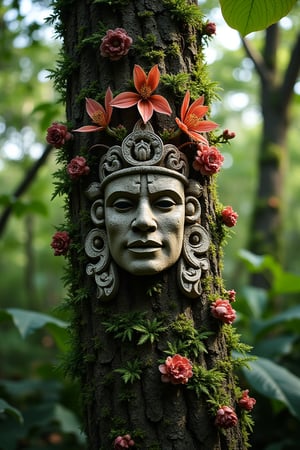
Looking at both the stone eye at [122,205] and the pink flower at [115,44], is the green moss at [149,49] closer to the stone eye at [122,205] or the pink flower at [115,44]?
the pink flower at [115,44]

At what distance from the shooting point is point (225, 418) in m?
1.63

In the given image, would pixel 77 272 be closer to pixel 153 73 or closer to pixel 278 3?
pixel 153 73

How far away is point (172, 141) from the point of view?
5.92 feet

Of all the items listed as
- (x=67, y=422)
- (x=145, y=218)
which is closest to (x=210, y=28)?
(x=145, y=218)

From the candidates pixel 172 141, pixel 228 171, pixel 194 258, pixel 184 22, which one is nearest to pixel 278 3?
pixel 184 22

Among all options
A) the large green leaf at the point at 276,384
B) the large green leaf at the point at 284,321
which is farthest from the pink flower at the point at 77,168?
the large green leaf at the point at 284,321

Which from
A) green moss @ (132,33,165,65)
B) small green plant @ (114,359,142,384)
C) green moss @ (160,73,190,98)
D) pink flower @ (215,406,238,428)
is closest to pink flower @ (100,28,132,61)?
green moss @ (132,33,165,65)

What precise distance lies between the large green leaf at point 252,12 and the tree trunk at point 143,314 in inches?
10.2

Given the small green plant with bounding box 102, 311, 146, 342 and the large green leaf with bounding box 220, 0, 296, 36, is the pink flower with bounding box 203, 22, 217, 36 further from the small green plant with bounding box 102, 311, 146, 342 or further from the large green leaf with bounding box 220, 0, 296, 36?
the small green plant with bounding box 102, 311, 146, 342

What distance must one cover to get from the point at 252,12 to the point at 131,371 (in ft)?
3.91

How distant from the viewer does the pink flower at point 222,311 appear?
173cm

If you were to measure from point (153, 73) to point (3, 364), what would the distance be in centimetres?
742

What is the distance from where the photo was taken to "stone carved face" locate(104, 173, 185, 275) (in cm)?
169

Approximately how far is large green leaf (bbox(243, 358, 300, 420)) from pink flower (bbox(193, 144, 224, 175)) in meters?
1.04
